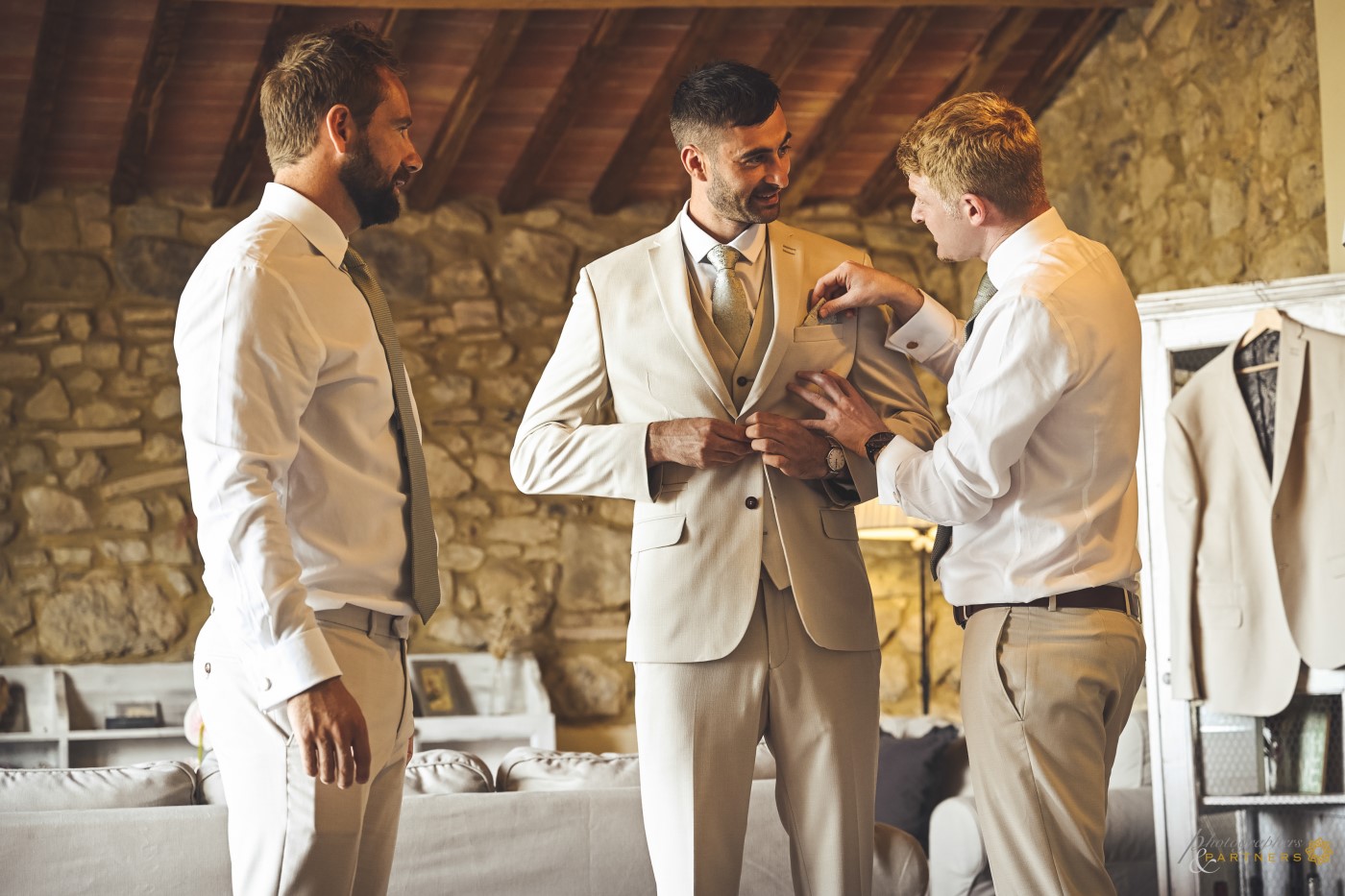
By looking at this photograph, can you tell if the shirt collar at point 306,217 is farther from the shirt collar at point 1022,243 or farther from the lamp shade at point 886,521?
the lamp shade at point 886,521

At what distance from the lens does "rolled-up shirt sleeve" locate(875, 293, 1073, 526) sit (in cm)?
188

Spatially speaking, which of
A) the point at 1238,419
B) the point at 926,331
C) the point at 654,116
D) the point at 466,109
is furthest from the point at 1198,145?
the point at 926,331

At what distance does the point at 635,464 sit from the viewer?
2.11 metres

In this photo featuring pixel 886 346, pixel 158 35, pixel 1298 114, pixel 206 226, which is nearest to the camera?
pixel 886 346

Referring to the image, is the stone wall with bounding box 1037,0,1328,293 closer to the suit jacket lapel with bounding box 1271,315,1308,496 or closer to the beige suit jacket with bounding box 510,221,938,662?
the suit jacket lapel with bounding box 1271,315,1308,496

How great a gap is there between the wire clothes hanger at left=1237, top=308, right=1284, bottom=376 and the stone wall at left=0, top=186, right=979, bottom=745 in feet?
10.1

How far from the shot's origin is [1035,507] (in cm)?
194

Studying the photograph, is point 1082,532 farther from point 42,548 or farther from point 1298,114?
point 42,548

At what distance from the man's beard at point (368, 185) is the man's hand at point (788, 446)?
0.62 metres

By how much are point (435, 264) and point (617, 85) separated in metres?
1.31

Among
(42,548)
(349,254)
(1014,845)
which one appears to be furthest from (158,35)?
(1014,845)

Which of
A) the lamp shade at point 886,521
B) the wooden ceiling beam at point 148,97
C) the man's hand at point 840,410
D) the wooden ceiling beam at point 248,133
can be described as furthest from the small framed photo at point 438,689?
the man's hand at point 840,410

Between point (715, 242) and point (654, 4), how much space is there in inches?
119

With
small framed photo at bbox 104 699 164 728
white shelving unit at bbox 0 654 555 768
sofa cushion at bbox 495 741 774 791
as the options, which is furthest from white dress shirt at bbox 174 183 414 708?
small framed photo at bbox 104 699 164 728
